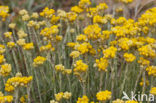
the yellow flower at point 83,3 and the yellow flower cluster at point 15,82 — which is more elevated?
the yellow flower at point 83,3

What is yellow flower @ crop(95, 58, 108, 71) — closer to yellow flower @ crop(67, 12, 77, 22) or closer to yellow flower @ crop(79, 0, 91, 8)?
yellow flower @ crop(67, 12, 77, 22)

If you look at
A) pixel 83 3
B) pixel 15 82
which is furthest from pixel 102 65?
pixel 83 3

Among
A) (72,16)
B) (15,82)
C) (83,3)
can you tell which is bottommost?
(15,82)

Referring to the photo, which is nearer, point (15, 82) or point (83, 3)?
point (15, 82)

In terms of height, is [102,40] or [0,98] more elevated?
[102,40]

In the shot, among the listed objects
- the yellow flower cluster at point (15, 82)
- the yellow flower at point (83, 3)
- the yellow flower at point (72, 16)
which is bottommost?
the yellow flower cluster at point (15, 82)

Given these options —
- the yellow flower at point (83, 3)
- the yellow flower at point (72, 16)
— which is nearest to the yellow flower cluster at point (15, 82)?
the yellow flower at point (72, 16)

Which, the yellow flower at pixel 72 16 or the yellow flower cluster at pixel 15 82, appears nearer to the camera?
the yellow flower cluster at pixel 15 82

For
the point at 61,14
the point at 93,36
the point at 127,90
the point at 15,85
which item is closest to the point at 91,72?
the point at 127,90

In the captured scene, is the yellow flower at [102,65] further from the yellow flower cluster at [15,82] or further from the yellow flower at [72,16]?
the yellow flower at [72,16]

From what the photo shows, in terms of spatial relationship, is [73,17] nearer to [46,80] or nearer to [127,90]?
[46,80]

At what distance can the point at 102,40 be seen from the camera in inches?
66.5

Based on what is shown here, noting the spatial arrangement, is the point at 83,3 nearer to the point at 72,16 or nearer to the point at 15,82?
the point at 72,16

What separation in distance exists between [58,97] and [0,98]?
36 centimetres
